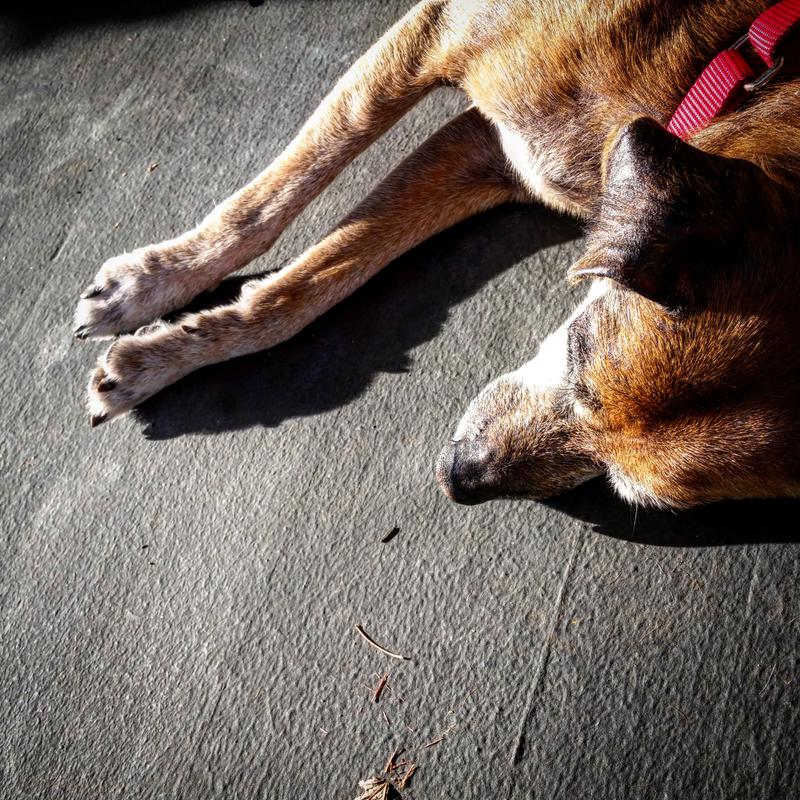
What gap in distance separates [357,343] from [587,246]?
4.16 ft

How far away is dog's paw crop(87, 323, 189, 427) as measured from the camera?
2.54 meters

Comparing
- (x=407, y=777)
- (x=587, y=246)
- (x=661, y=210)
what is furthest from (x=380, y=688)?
(x=661, y=210)

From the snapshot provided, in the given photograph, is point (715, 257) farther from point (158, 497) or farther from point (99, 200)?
point (99, 200)

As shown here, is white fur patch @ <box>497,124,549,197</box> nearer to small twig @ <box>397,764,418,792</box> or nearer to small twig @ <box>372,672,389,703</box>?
small twig @ <box>372,672,389,703</box>

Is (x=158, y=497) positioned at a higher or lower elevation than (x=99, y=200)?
lower

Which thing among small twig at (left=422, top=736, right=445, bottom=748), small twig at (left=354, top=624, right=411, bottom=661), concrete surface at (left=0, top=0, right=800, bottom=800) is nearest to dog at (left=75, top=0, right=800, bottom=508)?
concrete surface at (left=0, top=0, right=800, bottom=800)

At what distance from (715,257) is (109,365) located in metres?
2.00

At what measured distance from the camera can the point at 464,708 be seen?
7.11 ft

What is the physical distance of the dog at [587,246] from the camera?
1.56 m

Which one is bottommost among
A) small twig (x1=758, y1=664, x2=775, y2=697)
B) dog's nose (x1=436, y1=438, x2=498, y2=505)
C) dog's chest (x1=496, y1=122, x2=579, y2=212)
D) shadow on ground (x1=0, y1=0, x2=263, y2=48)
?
small twig (x1=758, y1=664, x2=775, y2=697)

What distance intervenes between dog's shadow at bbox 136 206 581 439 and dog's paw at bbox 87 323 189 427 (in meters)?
0.10

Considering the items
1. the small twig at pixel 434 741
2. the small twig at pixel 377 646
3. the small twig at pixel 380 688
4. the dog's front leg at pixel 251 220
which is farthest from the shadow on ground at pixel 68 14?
the small twig at pixel 434 741

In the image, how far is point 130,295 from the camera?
8.59 ft

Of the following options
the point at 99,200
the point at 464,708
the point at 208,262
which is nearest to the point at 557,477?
the point at 464,708
